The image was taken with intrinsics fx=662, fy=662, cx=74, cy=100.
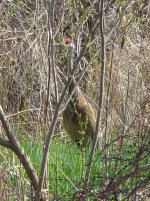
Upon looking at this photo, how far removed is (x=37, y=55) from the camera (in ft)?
21.2

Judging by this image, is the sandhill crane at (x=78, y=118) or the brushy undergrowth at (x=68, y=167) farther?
the sandhill crane at (x=78, y=118)

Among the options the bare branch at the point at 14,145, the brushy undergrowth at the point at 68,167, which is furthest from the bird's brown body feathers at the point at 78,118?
the bare branch at the point at 14,145

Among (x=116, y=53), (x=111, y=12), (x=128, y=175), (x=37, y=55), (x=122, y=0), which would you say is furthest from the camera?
(x=111, y=12)

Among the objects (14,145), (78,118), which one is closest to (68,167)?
(78,118)

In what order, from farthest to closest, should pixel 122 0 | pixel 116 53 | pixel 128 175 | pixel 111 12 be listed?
1. pixel 111 12
2. pixel 116 53
3. pixel 122 0
4. pixel 128 175

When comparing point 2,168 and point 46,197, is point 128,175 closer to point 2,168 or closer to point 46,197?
point 46,197

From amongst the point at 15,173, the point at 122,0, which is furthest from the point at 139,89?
the point at 122,0

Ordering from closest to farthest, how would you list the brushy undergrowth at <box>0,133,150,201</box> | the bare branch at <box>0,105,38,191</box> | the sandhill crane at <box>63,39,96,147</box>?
the bare branch at <box>0,105,38,191</box>
the brushy undergrowth at <box>0,133,150,201</box>
the sandhill crane at <box>63,39,96,147</box>

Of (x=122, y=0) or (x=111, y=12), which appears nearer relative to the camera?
(x=122, y=0)

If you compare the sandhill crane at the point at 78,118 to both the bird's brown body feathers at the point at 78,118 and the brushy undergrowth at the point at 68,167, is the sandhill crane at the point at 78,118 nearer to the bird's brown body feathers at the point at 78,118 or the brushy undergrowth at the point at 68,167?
the bird's brown body feathers at the point at 78,118

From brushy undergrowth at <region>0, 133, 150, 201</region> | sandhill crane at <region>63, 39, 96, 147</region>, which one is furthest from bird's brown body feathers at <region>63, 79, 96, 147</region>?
brushy undergrowth at <region>0, 133, 150, 201</region>

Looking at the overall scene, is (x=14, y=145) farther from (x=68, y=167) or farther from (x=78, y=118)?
(x=78, y=118)

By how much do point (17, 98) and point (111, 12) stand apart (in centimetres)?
189

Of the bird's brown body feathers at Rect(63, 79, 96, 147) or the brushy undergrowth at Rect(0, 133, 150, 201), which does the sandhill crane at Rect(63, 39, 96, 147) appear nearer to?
the bird's brown body feathers at Rect(63, 79, 96, 147)
